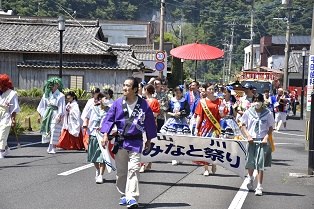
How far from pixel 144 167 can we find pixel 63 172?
1.65 m

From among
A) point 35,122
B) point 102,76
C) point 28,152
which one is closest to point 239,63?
point 102,76

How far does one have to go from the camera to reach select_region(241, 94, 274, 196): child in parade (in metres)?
11.1

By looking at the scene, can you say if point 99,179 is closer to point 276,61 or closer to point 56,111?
point 56,111

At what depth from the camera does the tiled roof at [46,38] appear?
37.4 metres

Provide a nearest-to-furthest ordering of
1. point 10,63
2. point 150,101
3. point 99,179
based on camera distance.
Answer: point 99,179, point 150,101, point 10,63

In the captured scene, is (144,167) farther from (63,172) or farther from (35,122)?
(35,122)

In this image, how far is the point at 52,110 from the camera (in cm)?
1647

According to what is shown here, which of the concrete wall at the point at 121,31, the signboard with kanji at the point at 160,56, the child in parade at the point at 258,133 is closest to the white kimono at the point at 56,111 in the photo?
the child in parade at the point at 258,133

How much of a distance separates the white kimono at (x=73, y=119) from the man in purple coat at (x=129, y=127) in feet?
24.9

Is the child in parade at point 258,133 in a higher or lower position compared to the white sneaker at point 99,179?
higher

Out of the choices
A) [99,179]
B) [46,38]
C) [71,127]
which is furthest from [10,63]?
[99,179]

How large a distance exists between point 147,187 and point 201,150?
4.13 ft

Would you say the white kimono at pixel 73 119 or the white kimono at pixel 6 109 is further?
the white kimono at pixel 73 119

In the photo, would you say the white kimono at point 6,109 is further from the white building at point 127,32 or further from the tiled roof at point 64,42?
the white building at point 127,32
